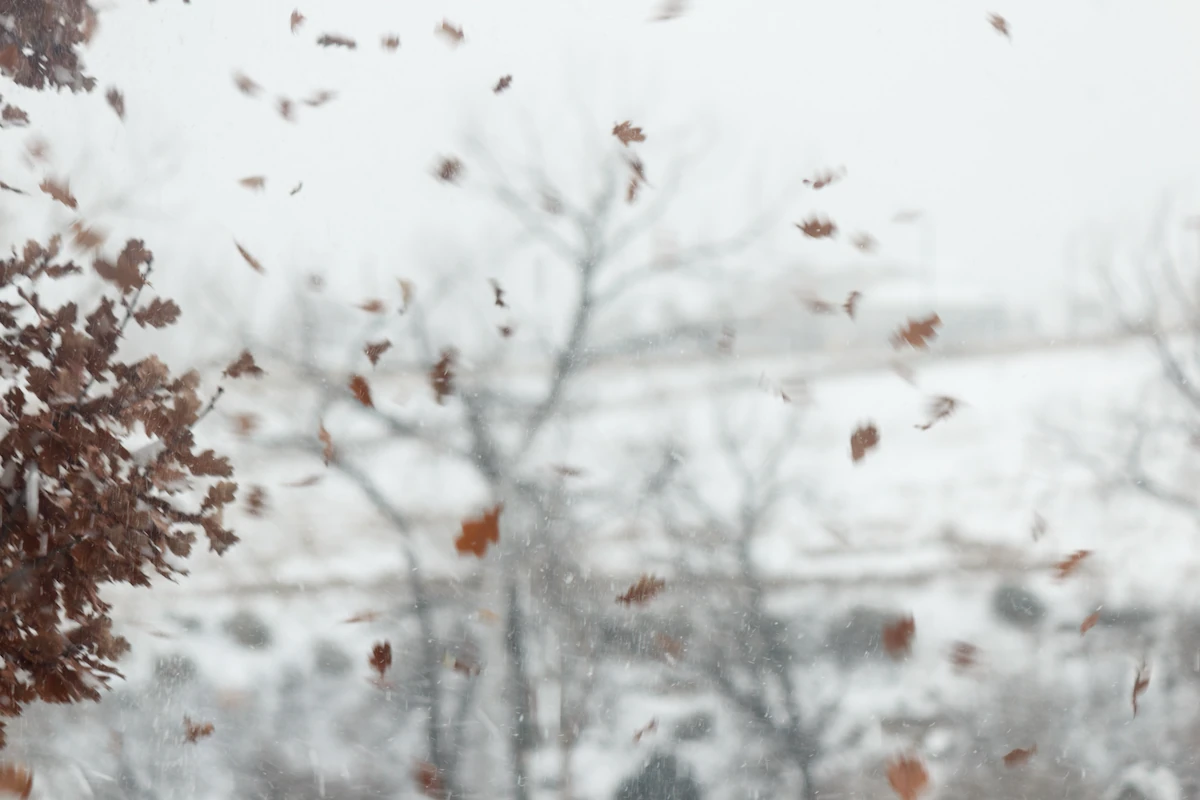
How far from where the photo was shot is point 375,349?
5.50 feet

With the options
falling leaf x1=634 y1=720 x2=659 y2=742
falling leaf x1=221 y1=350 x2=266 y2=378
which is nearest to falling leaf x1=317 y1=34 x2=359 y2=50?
falling leaf x1=221 y1=350 x2=266 y2=378

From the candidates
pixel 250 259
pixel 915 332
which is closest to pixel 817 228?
pixel 915 332

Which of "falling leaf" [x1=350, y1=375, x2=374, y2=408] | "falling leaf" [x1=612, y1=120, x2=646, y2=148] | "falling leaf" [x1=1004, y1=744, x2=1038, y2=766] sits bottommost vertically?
"falling leaf" [x1=1004, y1=744, x2=1038, y2=766]

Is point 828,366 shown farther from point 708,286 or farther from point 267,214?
point 267,214

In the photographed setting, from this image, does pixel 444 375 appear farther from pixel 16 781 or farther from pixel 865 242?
pixel 16 781

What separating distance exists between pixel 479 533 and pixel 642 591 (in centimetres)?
35

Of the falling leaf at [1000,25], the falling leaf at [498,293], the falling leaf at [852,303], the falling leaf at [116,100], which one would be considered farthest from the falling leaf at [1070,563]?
the falling leaf at [116,100]

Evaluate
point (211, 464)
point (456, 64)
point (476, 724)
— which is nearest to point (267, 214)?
point (456, 64)

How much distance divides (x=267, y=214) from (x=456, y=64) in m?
0.48

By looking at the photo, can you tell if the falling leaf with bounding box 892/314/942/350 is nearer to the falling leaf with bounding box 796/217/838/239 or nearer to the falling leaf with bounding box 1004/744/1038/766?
the falling leaf with bounding box 796/217/838/239

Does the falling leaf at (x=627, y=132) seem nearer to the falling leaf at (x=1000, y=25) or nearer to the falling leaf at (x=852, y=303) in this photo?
the falling leaf at (x=852, y=303)

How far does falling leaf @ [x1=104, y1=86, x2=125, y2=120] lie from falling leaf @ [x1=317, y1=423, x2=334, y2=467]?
29.2 inches

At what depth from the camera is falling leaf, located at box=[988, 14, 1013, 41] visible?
161 centimetres

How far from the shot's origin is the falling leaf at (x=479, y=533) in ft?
5.49
